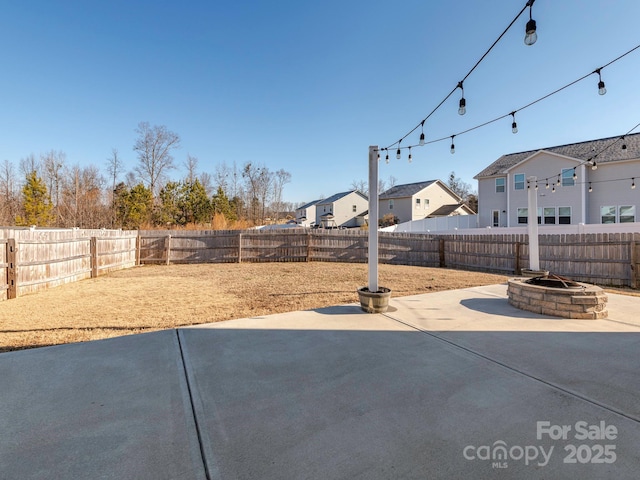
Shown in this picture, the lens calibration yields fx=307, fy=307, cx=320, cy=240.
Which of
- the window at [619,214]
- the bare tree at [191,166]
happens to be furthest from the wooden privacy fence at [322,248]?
the bare tree at [191,166]

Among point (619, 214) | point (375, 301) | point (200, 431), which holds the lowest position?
point (200, 431)

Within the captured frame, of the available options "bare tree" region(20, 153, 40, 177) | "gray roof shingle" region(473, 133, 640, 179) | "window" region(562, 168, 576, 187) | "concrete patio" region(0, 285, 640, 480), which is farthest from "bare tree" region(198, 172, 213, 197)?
"concrete patio" region(0, 285, 640, 480)

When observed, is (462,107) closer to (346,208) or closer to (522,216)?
(522,216)

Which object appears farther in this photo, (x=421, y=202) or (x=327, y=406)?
(x=421, y=202)

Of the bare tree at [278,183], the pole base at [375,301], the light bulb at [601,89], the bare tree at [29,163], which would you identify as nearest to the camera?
the light bulb at [601,89]

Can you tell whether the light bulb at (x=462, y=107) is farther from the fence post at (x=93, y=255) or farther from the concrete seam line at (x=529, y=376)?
Answer: the fence post at (x=93, y=255)

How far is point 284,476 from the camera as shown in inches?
63.6

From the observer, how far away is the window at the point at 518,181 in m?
19.1

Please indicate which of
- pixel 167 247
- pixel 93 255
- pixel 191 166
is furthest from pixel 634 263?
pixel 191 166

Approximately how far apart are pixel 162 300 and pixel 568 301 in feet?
23.9

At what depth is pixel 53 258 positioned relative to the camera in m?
8.20

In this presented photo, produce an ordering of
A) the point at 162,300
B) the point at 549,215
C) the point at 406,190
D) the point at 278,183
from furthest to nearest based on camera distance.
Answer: the point at 278,183 → the point at 406,190 → the point at 549,215 → the point at 162,300

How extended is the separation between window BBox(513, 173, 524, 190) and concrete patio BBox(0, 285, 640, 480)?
18.0m

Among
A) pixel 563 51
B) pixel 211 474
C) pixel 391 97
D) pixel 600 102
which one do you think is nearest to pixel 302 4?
pixel 391 97
